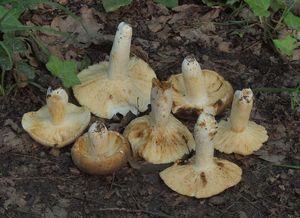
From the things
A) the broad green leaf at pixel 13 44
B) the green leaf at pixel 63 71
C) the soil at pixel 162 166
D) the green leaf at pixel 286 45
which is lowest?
the soil at pixel 162 166

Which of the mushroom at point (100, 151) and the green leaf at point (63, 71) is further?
the green leaf at point (63, 71)

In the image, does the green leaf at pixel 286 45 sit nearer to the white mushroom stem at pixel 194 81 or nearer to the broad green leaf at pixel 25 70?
the white mushroom stem at pixel 194 81

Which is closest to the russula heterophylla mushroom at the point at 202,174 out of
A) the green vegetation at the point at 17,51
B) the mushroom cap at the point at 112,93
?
the mushroom cap at the point at 112,93

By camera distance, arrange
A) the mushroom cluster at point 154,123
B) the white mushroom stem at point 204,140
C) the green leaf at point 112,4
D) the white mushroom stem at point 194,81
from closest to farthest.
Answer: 1. the white mushroom stem at point 204,140
2. the mushroom cluster at point 154,123
3. the white mushroom stem at point 194,81
4. the green leaf at point 112,4

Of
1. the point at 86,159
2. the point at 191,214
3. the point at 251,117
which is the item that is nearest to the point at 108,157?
the point at 86,159

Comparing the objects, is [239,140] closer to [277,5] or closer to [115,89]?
[115,89]

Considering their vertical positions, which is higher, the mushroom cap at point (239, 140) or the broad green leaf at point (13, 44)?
the broad green leaf at point (13, 44)

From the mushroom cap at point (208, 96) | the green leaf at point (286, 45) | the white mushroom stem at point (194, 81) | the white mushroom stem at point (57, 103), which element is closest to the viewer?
the white mushroom stem at point (57, 103)

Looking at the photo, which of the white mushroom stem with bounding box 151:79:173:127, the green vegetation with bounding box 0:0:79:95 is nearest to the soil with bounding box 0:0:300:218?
the green vegetation with bounding box 0:0:79:95
